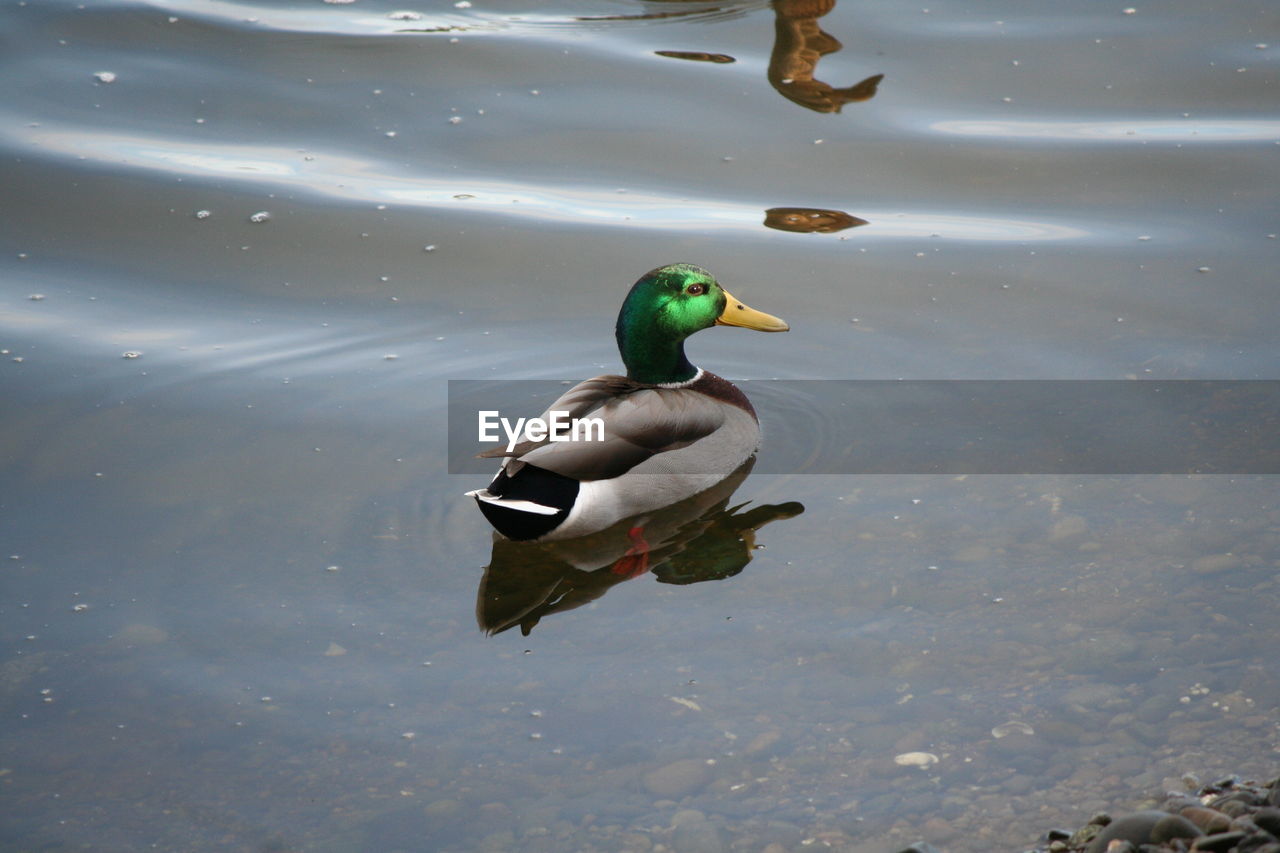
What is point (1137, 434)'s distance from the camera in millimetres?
5750

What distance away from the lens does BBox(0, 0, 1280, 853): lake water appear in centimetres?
398

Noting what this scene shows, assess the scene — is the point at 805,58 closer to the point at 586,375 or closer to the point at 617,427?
the point at 586,375

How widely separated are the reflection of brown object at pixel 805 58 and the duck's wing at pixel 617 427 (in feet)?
14.1

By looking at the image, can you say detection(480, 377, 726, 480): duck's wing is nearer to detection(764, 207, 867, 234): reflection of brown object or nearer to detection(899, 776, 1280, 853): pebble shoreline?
detection(899, 776, 1280, 853): pebble shoreline

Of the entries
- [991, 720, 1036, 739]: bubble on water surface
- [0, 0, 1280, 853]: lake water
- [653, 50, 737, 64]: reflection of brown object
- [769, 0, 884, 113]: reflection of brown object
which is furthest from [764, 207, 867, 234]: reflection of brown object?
[991, 720, 1036, 739]: bubble on water surface

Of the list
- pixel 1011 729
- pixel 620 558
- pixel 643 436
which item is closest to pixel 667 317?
pixel 643 436

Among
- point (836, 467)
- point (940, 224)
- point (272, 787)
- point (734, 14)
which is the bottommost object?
point (272, 787)

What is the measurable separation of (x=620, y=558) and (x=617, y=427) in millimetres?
531

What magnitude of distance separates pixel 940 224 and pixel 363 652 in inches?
185

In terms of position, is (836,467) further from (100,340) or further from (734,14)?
(734,14)

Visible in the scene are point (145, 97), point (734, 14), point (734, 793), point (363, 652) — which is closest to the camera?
point (734, 793)

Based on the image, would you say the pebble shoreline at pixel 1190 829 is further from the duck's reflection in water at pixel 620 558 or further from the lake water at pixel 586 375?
the duck's reflection in water at pixel 620 558

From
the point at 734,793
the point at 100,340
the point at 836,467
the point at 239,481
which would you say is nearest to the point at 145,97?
the point at 100,340

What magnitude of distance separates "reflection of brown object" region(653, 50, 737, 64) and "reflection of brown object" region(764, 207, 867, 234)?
7.76 feet
